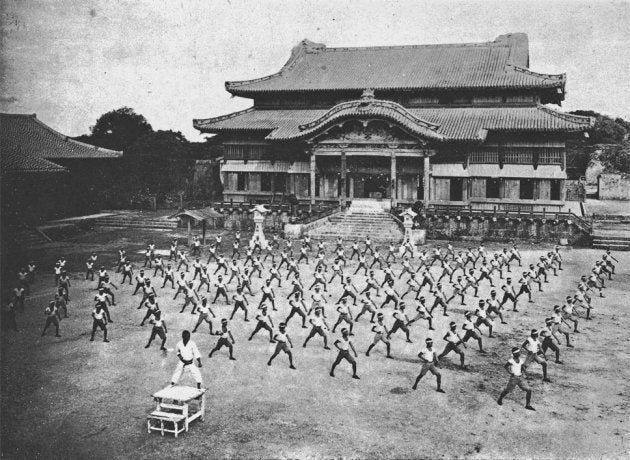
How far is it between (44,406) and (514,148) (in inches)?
1171

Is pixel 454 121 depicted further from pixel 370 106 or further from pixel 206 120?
pixel 206 120

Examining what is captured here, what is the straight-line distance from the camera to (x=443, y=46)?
133 feet

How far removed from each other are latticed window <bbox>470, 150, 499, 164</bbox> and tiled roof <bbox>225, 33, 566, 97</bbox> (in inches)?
171

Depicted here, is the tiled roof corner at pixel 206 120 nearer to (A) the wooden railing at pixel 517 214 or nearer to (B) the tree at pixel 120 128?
(B) the tree at pixel 120 128

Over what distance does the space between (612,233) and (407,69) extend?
686 inches

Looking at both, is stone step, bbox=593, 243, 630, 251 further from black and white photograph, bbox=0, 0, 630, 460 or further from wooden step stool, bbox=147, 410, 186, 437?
wooden step stool, bbox=147, 410, 186, 437

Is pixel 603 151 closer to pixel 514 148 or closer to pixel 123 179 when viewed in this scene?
pixel 514 148

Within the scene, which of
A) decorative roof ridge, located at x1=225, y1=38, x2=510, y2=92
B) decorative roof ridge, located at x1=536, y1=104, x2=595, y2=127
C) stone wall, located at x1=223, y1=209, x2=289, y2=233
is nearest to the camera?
decorative roof ridge, located at x1=536, y1=104, x2=595, y2=127

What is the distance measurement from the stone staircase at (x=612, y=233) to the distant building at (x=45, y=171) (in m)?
27.6

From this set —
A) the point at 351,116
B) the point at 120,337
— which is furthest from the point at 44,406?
the point at 351,116

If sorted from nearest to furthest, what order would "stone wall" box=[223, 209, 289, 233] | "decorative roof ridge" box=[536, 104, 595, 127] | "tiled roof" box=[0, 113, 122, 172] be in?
"tiled roof" box=[0, 113, 122, 172], "decorative roof ridge" box=[536, 104, 595, 127], "stone wall" box=[223, 209, 289, 233]

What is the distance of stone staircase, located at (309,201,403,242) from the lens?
97.6 feet

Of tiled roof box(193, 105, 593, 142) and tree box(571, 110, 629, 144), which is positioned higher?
tree box(571, 110, 629, 144)

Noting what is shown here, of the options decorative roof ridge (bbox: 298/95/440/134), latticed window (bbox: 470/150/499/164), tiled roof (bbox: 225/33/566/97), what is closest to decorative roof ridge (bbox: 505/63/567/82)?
tiled roof (bbox: 225/33/566/97)
